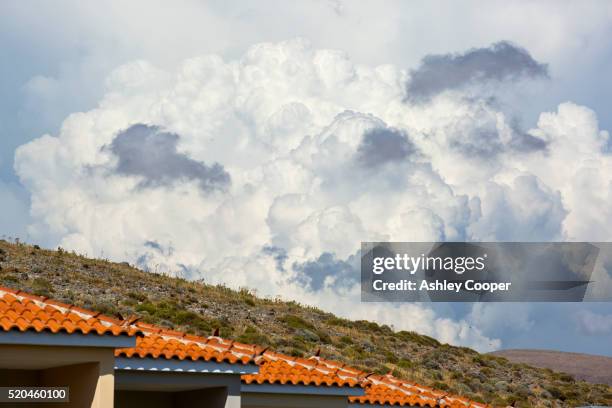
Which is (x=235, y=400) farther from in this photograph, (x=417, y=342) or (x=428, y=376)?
(x=417, y=342)

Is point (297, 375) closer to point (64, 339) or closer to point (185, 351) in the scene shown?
point (185, 351)

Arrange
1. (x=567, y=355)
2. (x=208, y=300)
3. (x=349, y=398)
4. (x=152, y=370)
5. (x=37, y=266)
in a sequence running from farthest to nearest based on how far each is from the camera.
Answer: (x=567, y=355), (x=208, y=300), (x=37, y=266), (x=349, y=398), (x=152, y=370)

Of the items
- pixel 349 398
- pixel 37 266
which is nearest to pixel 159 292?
pixel 37 266

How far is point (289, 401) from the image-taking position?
17281 millimetres

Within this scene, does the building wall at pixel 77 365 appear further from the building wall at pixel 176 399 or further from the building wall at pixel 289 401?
the building wall at pixel 289 401

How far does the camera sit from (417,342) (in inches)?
2662

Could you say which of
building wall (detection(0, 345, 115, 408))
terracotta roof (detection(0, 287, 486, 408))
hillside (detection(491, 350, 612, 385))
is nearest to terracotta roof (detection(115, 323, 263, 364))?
terracotta roof (detection(0, 287, 486, 408))

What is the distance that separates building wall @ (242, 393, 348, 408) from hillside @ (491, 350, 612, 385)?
80.1 metres

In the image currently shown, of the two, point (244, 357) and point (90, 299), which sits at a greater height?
point (90, 299)

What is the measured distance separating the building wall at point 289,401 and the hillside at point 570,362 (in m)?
80.1

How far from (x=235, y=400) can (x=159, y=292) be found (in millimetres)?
45890

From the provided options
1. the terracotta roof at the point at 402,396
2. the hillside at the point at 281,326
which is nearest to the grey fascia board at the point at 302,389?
the terracotta roof at the point at 402,396

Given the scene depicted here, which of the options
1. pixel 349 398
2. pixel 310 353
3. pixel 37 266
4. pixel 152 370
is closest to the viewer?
pixel 152 370

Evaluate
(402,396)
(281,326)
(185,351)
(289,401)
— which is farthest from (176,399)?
(281,326)
